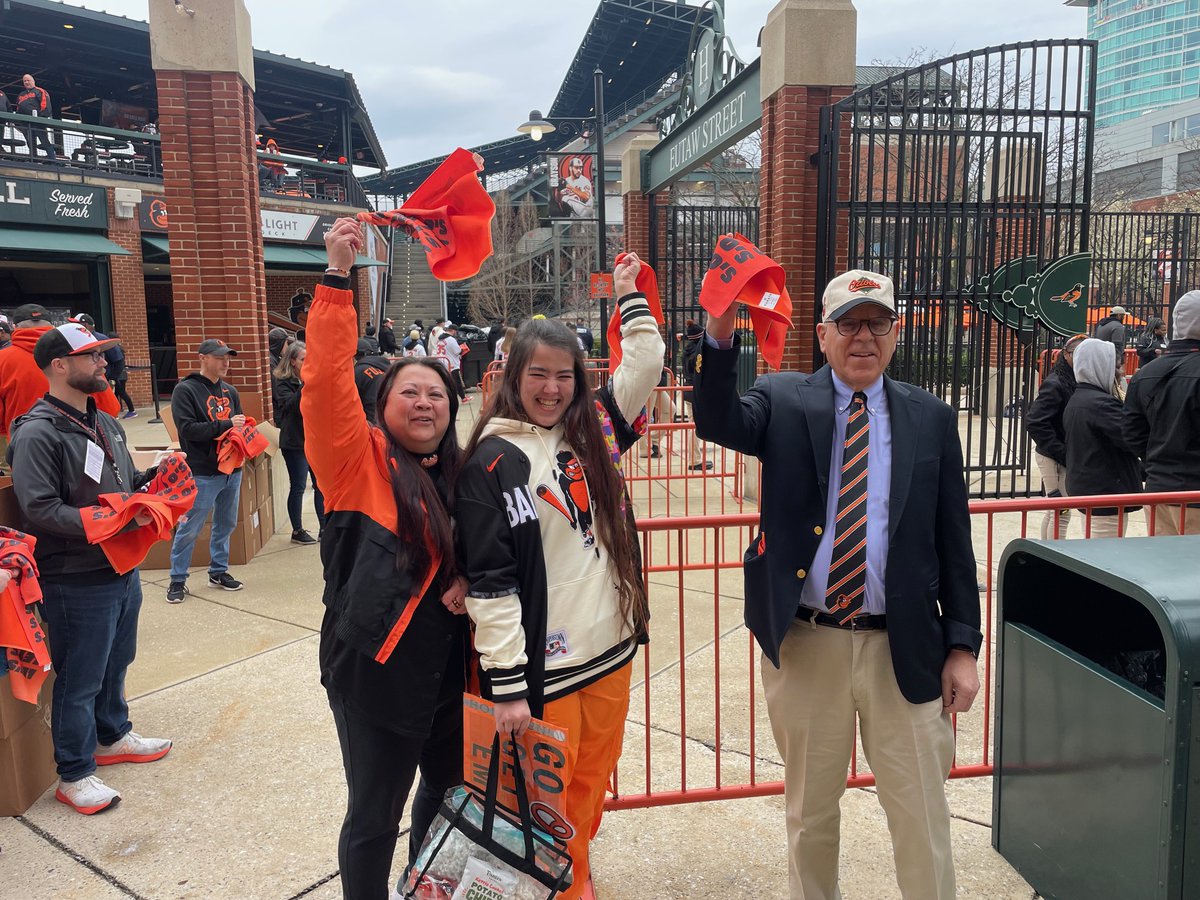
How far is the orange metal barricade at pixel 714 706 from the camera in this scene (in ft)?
10.4

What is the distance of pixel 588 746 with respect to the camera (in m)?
2.25

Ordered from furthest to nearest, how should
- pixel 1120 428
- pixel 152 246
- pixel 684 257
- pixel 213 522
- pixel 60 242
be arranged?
pixel 152 246
pixel 60 242
pixel 684 257
pixel 213 522
pixel 1120 428

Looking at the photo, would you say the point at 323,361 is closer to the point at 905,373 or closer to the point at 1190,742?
the point at 1190,742

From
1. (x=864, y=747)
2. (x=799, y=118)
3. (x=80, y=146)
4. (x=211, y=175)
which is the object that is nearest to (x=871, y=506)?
(x=864, y=747)

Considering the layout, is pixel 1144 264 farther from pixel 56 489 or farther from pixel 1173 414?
pixel 56 489

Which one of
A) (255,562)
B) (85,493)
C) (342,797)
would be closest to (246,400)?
(255,562)

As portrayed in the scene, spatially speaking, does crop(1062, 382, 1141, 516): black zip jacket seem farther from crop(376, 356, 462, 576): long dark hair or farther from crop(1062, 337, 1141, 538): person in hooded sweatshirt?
crop(376, 356, 462, 576): long dark hair

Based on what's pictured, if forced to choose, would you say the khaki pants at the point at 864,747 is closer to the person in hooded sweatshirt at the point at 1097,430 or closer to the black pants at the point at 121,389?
the person in hooded sweatshirt at the point at 1097,430

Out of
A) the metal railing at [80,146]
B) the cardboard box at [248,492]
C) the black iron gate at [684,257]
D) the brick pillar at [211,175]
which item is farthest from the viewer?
the metal railing at [80,146]

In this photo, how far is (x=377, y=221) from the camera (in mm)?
2486

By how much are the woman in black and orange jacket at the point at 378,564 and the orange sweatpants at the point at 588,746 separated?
1.24ft

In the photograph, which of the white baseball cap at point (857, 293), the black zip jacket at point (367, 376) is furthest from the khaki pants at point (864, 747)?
the black zip jacket at point (367, 376)

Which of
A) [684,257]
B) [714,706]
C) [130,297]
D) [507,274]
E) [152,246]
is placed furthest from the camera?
[507,274]

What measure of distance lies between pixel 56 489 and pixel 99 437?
12.6 inches
